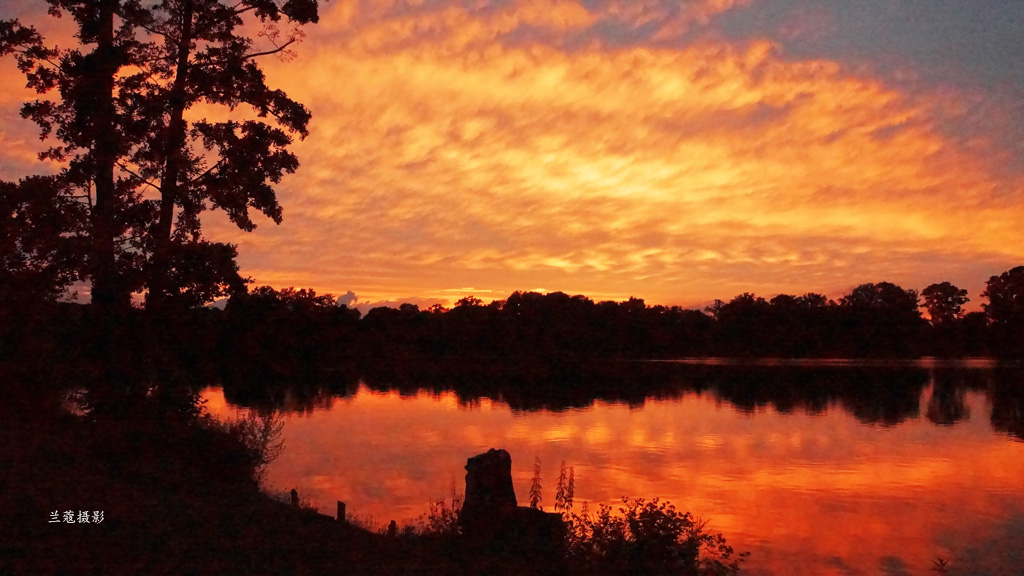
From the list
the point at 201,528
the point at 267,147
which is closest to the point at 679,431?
the point at 267,147

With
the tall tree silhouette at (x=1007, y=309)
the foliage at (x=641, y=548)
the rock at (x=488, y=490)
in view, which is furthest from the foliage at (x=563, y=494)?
the tall tree silhouette at (x=1007, y=309)

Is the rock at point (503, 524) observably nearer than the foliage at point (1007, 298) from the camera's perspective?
Yes

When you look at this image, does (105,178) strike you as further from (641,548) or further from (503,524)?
(641,548)

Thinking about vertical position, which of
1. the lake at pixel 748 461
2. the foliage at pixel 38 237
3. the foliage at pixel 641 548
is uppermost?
the foliage at pixel 38 237

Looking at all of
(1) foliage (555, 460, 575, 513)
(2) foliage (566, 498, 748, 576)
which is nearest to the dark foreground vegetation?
(2) foliage (566, 498, 748, 576)

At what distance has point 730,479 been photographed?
3828 centimetres

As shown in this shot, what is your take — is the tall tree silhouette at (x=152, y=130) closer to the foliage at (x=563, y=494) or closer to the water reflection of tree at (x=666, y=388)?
the foliage at (x=563, y=494)

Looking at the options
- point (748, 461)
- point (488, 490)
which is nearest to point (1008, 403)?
point (748, 461)

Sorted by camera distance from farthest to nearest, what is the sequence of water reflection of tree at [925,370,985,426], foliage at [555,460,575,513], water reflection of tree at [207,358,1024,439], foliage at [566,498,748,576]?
1. water reflection of tree at [207,358,1024,439]
2. water reflection of tree at [925,370,985,426]
3. foliage at [555,460,575,513]
4. foliage at [566,498,748,576]

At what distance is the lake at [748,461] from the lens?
26672mm

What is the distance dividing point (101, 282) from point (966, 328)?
199892 millimetres

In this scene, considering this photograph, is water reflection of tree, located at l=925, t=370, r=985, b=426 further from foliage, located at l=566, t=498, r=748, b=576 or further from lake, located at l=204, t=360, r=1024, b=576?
foliage, located at l=566, t=498, r=748, b=576

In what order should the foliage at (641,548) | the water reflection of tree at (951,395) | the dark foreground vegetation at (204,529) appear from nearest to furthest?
the dark foreground vegetation at (204,529)
the foliage at (641,548)
the water reflection of tree at (951,395)

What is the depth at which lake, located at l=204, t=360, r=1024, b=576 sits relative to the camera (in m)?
26.7
